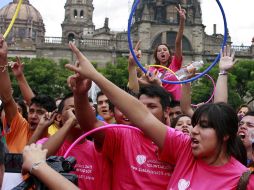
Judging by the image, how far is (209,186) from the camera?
367cm

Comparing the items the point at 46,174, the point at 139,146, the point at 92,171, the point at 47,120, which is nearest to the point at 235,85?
the point at 47,120

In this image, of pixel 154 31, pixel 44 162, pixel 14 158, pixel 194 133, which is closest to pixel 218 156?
pixel 194 133

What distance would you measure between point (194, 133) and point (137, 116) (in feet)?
1.51

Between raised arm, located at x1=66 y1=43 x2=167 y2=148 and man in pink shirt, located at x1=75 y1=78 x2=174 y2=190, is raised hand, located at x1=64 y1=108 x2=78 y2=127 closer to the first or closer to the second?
man in pink shirt, located at x1=75 y1=78 x2=174 y2=190

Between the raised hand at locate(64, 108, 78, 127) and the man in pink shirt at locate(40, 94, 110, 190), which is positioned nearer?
the man in pink shirt at locate(40, 94, 110, 190)

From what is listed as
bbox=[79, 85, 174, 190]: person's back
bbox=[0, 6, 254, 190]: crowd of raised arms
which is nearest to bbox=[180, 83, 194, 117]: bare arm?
bbox=[0, 6, 254, 190]: crowd of raised arms

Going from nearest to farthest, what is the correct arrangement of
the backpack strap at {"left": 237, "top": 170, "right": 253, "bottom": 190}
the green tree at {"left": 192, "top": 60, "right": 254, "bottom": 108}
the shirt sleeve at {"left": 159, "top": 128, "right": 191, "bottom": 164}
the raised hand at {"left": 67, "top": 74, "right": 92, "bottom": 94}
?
the backpack strap at {"left": 237, "top": 170, "right": 253, "bottom": 190}
the shirt sleeve at {"left": 159, "top": 128, "right": 191, "bottom": 164}
the raised hand at {"left": 67, "top": 74, "right": 92, "bottom": 94}
the green tree at {"left": 192, "top": 60, "right": 254, "bottom": 108}

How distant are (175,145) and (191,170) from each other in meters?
0.26

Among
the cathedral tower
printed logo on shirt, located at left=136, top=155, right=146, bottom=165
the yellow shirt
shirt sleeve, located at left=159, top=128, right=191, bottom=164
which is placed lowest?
the yellow shirt

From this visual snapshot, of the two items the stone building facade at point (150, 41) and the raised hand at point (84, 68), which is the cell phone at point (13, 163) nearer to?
the raised hand at point (84, 68)

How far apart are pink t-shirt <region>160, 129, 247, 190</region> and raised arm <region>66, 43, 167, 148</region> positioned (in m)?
0.19

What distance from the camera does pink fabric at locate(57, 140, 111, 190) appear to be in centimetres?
464

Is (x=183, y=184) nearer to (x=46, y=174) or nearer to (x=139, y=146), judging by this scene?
(x=139, y=146)

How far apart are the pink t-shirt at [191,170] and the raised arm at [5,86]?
2.44m
